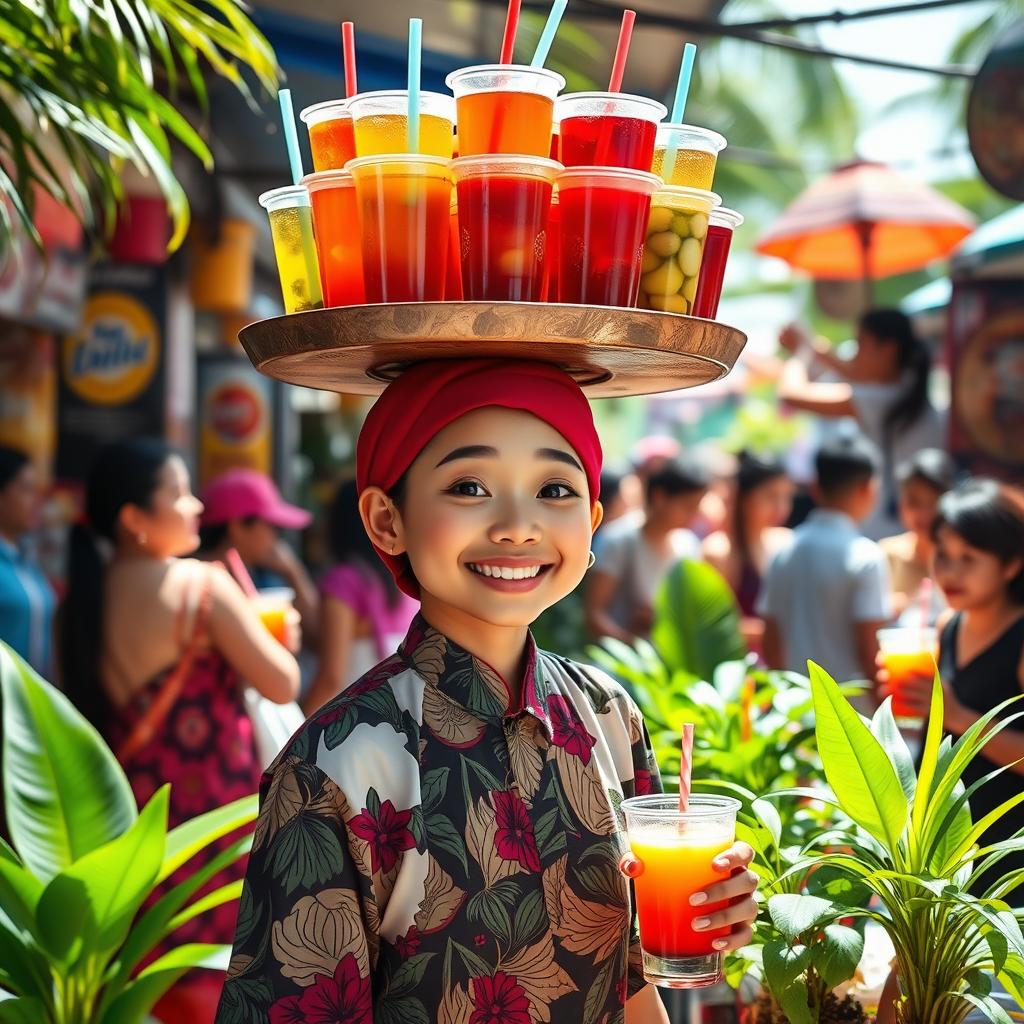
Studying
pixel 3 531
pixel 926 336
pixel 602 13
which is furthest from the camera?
pixel 926 336

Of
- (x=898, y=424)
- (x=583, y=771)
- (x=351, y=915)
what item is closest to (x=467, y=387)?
(x=583, y=771)

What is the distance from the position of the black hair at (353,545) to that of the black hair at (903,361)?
273cm

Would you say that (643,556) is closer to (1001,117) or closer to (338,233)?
(1001,117)

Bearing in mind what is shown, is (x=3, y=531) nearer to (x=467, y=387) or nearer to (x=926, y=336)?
(x=467, y=387)

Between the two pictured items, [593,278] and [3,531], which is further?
[3,531]

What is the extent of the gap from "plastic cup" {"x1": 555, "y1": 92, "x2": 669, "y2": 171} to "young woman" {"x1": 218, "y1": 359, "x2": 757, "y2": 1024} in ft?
1.00

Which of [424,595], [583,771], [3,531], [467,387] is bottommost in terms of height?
[3,531]

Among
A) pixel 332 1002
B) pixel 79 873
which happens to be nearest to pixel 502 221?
pixel 332 1002

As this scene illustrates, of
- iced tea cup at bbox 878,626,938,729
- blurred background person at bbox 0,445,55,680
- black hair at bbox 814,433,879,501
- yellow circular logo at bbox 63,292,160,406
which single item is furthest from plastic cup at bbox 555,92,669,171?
yellow circular logo at bbox 63,292,160,406

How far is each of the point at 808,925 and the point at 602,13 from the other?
3584 mm

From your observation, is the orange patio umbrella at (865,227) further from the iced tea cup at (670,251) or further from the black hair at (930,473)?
the iced tea cup at (670,251)

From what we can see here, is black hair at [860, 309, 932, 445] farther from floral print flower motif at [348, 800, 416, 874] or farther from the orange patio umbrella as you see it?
floral print flower motif at [348, 800, 416, 874]

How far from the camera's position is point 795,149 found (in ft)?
84.1

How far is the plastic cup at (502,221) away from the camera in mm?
1648
